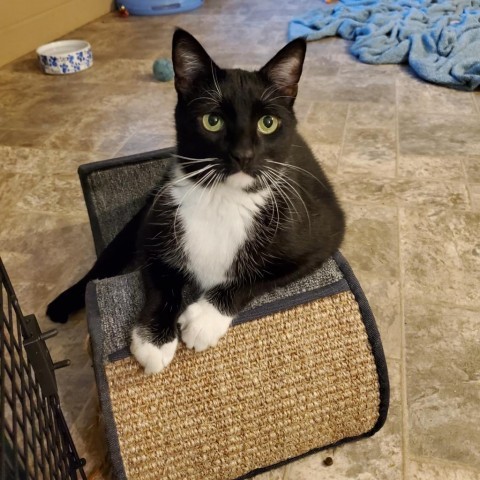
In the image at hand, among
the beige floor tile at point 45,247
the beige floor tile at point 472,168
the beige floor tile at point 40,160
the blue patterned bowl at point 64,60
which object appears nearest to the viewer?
the beige floor tile at point 45,247

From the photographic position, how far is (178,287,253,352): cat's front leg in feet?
3.06

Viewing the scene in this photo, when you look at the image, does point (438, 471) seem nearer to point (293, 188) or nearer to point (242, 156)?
point (293, 188)

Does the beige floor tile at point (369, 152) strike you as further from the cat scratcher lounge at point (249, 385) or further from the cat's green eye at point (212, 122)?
the cat's green eye at point (212, 122)

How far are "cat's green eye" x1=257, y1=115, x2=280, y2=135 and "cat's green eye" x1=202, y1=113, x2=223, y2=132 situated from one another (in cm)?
7

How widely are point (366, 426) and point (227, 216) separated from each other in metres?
0.53

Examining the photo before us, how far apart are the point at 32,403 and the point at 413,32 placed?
10.1 feet

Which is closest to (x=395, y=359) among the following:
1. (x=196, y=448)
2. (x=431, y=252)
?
(x=431, y=252)

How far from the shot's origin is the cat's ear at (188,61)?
0.96 meters

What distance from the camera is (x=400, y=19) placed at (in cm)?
321

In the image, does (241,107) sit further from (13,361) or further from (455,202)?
(455,202)

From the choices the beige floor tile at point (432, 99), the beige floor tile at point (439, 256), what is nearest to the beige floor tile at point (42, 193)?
the beige floor tile at point (439, 256)

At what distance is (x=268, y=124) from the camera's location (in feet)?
3.20

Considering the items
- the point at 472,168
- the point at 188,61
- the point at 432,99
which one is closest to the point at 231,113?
the point at 188,61

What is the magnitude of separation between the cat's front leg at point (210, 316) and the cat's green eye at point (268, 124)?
1.01 ft
